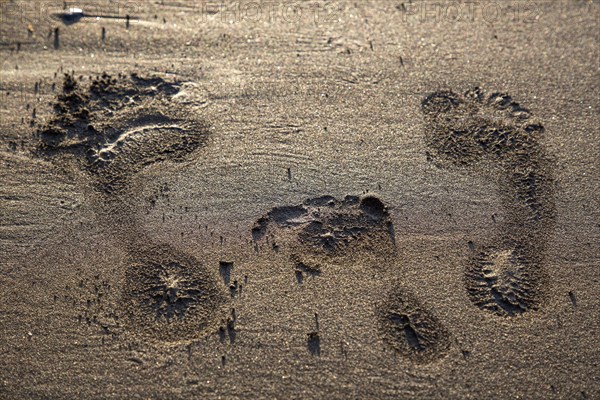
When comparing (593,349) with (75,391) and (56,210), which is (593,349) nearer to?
(75,391)

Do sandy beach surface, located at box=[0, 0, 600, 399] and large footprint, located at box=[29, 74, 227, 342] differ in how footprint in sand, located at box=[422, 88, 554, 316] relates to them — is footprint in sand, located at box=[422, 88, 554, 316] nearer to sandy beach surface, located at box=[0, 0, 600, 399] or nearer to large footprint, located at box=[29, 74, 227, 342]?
sandy beach surface, located at box=[0, 0, 600, 399]

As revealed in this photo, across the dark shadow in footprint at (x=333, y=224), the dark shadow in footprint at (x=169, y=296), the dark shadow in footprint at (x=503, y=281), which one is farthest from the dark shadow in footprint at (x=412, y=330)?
the dark shadow in footprint at (x=169, y=296)

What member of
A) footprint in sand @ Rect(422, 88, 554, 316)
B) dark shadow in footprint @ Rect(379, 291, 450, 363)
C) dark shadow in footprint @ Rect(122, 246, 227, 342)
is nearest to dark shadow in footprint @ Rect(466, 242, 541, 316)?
footprint in sand @ Rect(422, 88, 554, 316)

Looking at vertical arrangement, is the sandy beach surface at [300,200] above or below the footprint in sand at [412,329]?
above

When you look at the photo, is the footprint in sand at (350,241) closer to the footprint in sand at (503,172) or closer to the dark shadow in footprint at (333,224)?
the dark shadow in footprint at (333,224)

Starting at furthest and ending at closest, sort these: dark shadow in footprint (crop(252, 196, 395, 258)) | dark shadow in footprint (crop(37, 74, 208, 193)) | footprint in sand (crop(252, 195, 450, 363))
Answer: dark shadow in footprint (crop(37, 74, 208, 193)) → dark shadow in footprint (crop(252, 196, 395, 258)) → footprint in sand (crop(252, 195, 450, 363))

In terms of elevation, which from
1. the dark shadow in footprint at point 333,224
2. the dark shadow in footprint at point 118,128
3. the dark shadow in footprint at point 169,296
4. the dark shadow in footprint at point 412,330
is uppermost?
the dark shadow in footprint at point 118,128
